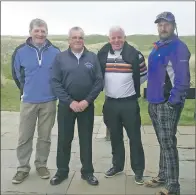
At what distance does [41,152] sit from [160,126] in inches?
58.5

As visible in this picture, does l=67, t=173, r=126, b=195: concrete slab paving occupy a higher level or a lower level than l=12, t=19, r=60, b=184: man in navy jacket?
lower

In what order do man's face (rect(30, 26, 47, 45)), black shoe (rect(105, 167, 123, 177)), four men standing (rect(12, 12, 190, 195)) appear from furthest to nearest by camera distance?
black shoe (rect(105, 167, 123, 177))
man's face (rect(30, 26, 47, 45))
four men standing (rect(12, 12, 190, 195))

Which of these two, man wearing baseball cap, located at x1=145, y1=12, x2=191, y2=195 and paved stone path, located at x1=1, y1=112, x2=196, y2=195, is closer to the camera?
man wearing baseball cap, located at x1=145, y1=12, x2=191, y2=195

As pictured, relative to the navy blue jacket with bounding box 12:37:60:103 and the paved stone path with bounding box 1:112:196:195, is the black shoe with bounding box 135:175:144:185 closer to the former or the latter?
the paved stone path with bounding box 1:112:196:195

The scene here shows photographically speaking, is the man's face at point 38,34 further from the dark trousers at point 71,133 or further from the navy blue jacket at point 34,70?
the dark trousers at point 71,133

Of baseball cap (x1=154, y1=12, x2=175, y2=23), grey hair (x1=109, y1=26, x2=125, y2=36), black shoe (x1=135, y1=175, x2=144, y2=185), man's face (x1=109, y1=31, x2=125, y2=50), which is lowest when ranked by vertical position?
black shoe (x1=135, y1=175, x2=144, y2=185)

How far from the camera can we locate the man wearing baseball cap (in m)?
3.09

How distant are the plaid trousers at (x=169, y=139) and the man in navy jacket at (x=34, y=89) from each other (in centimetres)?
123

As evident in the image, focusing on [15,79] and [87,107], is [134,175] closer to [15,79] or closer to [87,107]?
[87,107]

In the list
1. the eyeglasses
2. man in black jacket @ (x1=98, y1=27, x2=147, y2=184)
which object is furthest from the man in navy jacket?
the eyeglasses

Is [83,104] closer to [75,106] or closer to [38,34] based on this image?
[75,106]

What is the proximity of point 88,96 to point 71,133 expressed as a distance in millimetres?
505

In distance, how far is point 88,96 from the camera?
3502mm

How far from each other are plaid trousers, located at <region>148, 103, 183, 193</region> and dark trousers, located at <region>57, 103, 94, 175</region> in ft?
2.52
